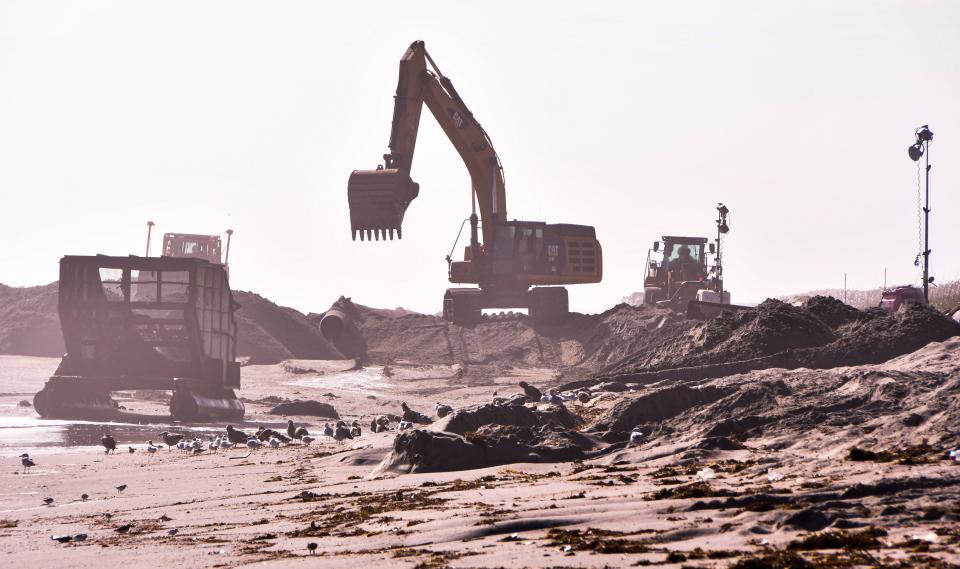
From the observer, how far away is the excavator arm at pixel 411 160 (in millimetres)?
32188

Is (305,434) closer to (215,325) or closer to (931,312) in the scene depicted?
(215,325)

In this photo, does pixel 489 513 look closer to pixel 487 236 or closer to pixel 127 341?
pixel 127 341

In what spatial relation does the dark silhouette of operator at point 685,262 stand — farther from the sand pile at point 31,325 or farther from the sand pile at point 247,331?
the sand pile at point 31,325

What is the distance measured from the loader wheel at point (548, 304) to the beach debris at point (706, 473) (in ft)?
112

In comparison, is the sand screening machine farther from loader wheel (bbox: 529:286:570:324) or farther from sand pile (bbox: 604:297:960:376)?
loader wheel (bbox: 529:286:570:324)

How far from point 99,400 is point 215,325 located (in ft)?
10.6

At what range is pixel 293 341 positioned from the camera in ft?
162

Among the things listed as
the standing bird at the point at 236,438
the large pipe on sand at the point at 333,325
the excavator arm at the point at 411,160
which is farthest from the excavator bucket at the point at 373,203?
the large pipe on sand at the point at 333,325

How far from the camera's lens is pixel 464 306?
44094mm

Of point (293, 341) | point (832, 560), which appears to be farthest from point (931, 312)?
point (293, 341)

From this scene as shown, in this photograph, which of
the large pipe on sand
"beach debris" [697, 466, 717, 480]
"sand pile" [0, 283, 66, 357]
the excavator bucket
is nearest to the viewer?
"beach debris" [697, 466, 717, 480]

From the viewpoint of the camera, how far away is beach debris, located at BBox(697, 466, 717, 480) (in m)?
10.1

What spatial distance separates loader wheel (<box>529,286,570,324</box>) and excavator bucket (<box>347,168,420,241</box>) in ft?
42.8

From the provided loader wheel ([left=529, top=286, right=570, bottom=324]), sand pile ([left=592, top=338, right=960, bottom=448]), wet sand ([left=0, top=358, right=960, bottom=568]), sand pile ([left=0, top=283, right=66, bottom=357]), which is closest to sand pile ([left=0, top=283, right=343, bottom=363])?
sand pile ([left=0, top=283, right=66, bottom=357])
